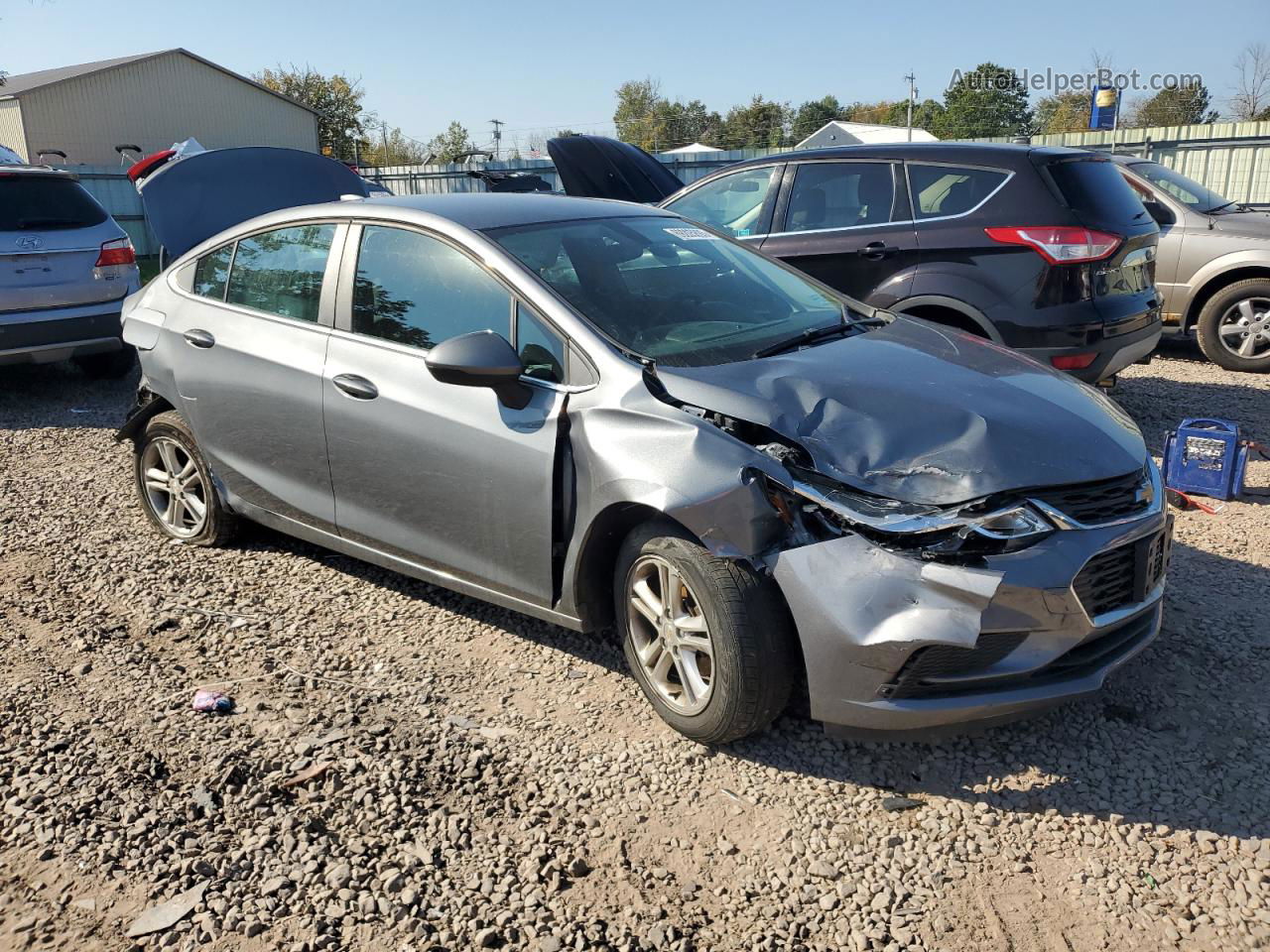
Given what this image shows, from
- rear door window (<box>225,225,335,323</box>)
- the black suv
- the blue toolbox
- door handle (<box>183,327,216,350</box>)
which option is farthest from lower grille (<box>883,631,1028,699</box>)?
the black suv

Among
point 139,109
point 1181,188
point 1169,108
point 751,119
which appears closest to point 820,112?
point 751,119

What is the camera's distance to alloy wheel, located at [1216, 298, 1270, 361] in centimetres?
876

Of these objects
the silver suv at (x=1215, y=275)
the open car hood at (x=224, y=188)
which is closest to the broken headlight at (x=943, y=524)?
the open car hood at (x=224, y=188)

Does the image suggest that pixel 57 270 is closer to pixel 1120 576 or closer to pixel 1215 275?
pixel 1120 576

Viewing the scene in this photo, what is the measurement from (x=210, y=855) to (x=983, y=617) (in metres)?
2.26

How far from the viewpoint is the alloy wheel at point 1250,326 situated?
8758 mm

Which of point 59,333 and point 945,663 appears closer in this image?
point 945,663

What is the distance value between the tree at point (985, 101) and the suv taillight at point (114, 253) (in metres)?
61.6

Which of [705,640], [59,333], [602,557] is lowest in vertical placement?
[705,640]

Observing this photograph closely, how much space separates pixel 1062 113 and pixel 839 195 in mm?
66887

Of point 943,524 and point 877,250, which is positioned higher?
point 877,250

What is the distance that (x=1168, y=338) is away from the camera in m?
10.6

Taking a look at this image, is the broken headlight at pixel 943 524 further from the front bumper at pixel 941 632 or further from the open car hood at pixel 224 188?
the open car hood at pixel 224 188

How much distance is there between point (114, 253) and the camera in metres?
8.64
